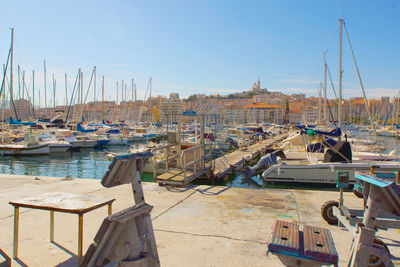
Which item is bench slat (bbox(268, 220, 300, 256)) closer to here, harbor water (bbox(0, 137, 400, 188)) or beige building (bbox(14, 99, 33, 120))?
harbor water (bbox(0, 137, 400, 188))

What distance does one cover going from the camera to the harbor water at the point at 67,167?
16469 mm

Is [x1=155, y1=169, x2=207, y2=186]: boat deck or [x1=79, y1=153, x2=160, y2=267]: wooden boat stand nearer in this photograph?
[x1=79, y1=153, x2=160, y2=267]: wooden boat stand

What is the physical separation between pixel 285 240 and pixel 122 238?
142cm

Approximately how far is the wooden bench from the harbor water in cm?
1208

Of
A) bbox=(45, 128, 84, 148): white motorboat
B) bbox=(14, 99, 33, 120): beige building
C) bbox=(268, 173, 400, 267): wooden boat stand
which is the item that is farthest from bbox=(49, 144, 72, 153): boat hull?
bbox=(268, 173, 400, 267): wooden boat stand

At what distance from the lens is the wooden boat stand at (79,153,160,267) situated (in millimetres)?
2438

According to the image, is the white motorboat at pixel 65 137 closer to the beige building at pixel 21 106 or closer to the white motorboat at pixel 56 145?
the white motorboat at pixel 56 145

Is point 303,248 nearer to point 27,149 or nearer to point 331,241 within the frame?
point 331,241

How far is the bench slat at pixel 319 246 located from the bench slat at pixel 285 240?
3.4 inches

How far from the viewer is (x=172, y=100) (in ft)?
35.0

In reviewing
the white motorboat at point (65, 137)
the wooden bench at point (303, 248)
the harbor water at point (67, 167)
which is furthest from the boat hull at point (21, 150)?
the wooden bench at point (303, 248)

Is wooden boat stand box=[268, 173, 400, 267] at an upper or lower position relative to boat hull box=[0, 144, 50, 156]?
upper

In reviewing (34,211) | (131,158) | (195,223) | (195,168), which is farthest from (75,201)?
(195,168)

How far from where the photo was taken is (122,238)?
2486 mm
